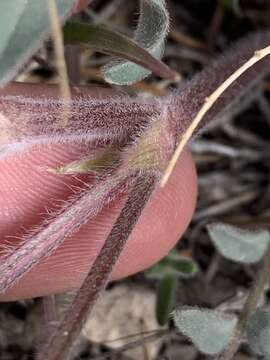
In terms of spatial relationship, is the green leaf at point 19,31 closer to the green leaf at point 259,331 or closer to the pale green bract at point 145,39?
the pale green bract at point 145,39

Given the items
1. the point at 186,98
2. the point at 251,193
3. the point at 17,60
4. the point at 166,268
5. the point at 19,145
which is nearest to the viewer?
the point at 17,60

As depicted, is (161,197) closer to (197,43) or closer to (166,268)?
(166,268)

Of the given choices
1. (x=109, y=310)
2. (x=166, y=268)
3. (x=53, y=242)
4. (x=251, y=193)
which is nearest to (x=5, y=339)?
(x=109, y=310)

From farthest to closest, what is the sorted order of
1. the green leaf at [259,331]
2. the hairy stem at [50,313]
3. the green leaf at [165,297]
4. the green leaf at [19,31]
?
1. the green leaf at [165,297]
2. the hairy stem at [50,313]
3. the green leaf at [259,331]
4. the green leaf at [19,31]

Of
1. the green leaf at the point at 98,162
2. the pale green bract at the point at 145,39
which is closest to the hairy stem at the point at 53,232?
the green leaf at the point at 98,162

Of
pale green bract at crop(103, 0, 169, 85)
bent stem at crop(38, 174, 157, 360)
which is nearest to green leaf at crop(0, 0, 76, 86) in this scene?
pale green bract at crop(103, 0, 169, 85)

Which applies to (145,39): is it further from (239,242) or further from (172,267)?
(172,267)

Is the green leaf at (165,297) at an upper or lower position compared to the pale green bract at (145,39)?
lower

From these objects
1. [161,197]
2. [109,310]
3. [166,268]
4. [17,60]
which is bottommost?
[109,310]
